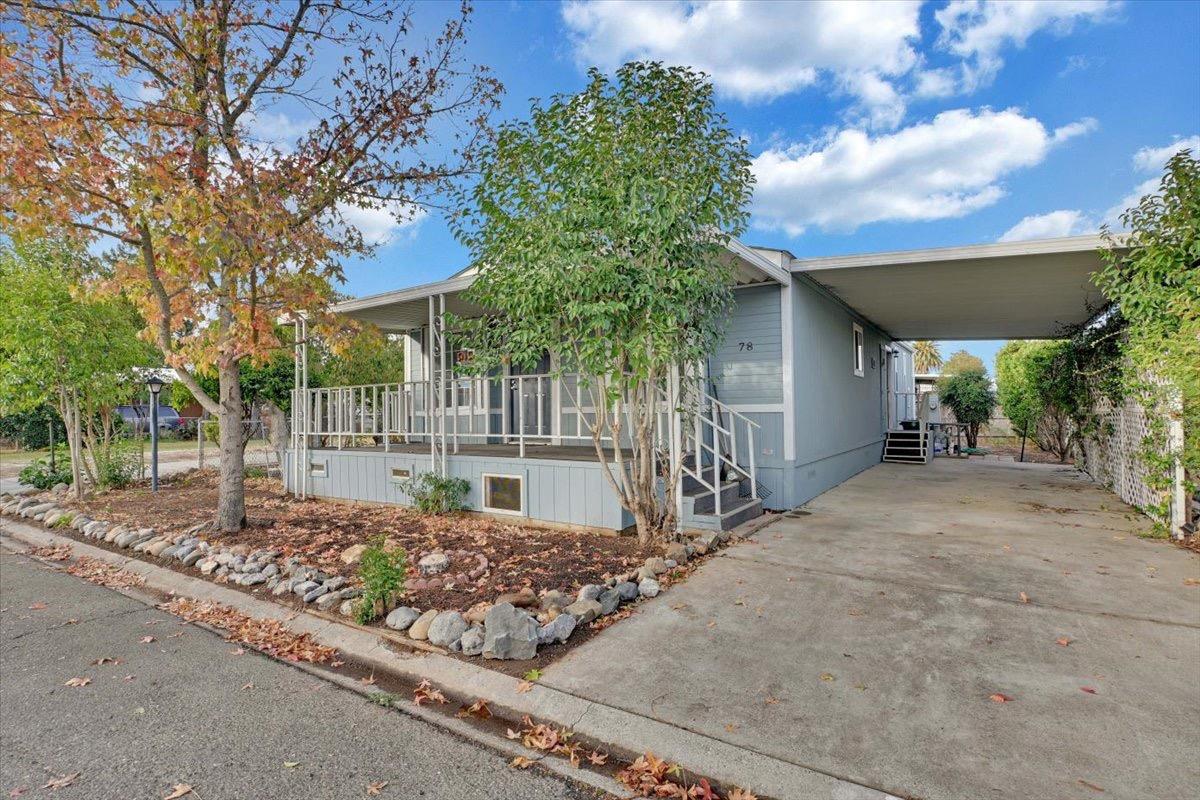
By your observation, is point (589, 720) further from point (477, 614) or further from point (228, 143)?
point (228, 143)

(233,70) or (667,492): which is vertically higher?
(233,70)

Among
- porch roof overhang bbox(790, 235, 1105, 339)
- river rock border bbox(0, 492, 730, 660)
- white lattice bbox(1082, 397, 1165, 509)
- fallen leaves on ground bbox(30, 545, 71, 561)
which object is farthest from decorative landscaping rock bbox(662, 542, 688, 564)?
fallen leaves on ground bbox(30, 545, 71, 561)

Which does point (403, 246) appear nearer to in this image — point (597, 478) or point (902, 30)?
point (597, 478)

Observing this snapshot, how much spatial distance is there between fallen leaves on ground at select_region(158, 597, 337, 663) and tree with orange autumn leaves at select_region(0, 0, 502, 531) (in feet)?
7.15

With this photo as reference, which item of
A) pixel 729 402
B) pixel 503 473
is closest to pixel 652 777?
pixel 503 473

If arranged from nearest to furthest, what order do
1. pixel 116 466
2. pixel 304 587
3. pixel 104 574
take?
pixel 304 587 < pixel 104 574 < pixel 116 466

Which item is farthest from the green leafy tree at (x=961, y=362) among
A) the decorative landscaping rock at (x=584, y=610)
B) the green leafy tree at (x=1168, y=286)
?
the decorative landscaping rock at (x=584, y=610)

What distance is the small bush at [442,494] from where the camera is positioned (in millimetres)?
6828

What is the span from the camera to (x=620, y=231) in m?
4.69

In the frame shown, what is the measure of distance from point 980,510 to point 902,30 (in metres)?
6.86

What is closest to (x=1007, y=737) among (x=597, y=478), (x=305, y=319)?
(x=597, y=478)

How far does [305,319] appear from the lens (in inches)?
248

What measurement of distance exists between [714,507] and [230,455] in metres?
5.41

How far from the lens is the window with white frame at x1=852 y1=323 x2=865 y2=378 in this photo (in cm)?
1026
